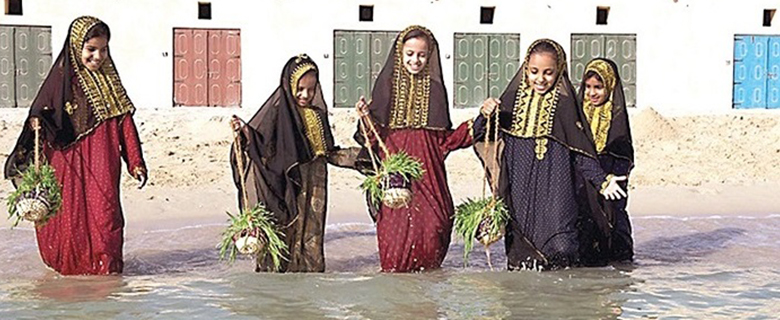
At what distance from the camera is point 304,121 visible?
21.0 ft

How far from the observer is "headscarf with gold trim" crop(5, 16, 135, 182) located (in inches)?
248

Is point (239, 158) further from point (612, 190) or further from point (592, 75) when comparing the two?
point (592, 75)

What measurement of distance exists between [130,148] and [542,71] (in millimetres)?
2264

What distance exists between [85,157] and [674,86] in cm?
1377

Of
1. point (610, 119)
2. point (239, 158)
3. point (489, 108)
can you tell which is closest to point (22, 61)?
point (239, 158)

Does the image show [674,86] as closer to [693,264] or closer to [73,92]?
[693,264]

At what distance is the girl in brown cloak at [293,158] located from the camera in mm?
6297

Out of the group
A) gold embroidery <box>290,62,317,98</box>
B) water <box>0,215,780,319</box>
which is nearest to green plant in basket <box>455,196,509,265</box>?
water <box>0,215,780,319</box>

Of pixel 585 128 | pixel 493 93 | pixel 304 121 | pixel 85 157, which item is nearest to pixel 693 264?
pixel 585 128

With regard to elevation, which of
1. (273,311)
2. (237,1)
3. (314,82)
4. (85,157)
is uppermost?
(237,1)

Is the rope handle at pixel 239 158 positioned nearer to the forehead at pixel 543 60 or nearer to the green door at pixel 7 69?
the forehead at pixel 543 60

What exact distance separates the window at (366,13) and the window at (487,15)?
65.4 inches

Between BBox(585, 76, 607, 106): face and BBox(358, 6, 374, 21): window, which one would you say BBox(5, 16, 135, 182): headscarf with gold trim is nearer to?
BBox(585, 76, 607, 106): face

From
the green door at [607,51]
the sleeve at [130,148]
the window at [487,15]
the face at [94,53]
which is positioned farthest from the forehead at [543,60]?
the green door at [607,51]
